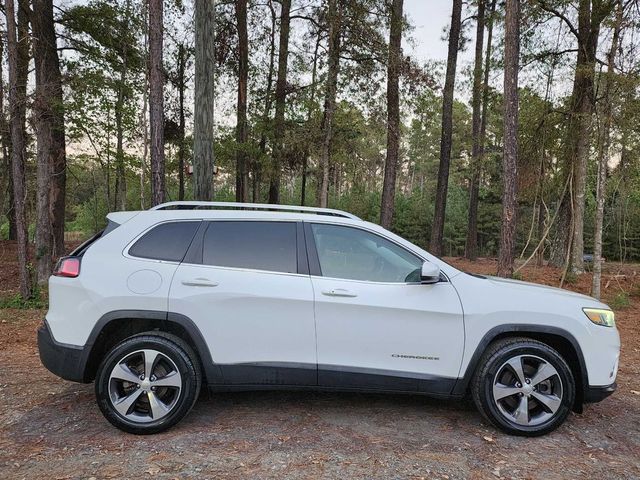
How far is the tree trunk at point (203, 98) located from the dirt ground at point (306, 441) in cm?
409

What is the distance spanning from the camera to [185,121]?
66.4 feet

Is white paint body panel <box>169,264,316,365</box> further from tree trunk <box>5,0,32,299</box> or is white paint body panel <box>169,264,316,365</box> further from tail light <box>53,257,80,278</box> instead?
tree trunk <box>5,0,32,299</box>

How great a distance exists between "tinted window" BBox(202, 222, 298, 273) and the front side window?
25 centimetres

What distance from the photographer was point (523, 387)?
11.1ft

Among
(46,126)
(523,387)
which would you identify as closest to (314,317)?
(523,387)

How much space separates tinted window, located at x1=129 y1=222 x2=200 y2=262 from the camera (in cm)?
348

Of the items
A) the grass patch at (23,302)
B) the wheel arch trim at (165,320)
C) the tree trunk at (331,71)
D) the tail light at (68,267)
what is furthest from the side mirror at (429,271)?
the tree trunk at (331,71)

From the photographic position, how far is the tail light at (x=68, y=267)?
338 cm

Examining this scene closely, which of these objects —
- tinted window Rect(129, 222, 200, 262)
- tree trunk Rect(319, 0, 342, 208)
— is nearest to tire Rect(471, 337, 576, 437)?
tinted window Rect(129, 222, 200, 262)

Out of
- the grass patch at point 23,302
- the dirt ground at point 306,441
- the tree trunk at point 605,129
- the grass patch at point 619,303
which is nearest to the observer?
the dirt ground at point 306,441

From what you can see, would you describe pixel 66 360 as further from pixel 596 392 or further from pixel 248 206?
pixel 596 392

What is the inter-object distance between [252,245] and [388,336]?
52.0 inches

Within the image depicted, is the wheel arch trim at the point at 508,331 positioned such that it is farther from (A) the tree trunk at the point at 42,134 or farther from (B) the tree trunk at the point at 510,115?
(A) the tree trunk at the point at 42,134

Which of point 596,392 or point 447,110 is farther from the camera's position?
point 447,110
